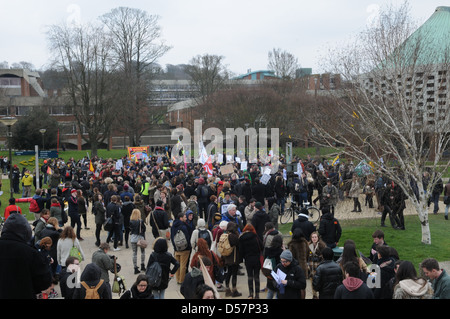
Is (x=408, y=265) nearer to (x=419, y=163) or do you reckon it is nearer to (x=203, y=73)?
(x=419, y=163)

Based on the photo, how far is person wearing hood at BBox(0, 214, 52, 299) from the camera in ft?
15.1

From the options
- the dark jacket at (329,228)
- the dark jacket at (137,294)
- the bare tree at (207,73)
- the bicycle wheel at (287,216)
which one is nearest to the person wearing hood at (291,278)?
the dark jacket at (137,294)

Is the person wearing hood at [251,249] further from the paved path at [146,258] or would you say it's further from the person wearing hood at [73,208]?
the person wearing hood at [73,208]

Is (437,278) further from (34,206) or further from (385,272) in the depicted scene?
(34,206)

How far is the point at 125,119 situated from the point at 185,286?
4145 cm

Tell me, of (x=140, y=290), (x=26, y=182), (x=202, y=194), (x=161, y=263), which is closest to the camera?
(x=140, y=290)

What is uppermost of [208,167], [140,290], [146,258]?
[208,167]

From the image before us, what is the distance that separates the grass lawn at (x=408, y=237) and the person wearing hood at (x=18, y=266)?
9037mm

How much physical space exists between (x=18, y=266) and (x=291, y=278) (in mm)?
4013

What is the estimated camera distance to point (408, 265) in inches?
234

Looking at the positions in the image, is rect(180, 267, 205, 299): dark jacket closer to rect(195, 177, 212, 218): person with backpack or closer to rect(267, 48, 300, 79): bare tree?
rect(195, 177, 212, 218): person with backpack

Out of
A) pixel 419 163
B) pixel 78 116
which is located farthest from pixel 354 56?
pixel 78 116

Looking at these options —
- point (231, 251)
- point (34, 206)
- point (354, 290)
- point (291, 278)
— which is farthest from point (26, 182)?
point (354, 290)

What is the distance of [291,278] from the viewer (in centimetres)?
693
